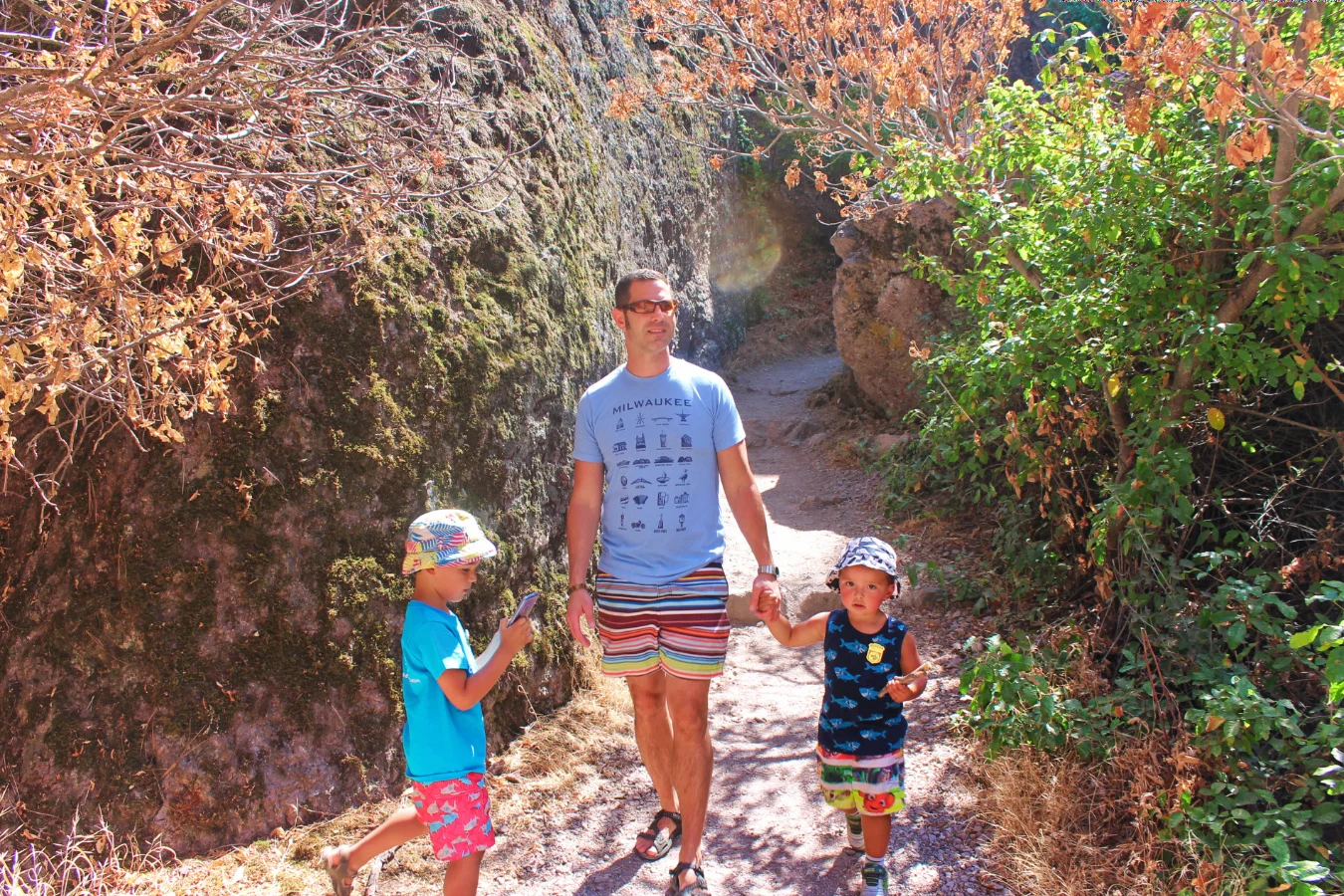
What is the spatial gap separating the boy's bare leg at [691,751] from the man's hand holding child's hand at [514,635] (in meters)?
0.68

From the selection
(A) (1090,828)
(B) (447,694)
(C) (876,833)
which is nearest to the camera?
(B) (447,694)

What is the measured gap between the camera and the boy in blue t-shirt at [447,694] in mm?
2564

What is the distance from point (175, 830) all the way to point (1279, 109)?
4412mm

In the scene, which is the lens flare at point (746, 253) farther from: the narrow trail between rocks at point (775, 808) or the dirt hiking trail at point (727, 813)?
the dirt hiking trail at point (727, 813)

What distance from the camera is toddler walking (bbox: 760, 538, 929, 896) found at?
2.88 m

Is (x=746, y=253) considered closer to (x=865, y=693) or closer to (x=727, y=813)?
(x=727, y=813)

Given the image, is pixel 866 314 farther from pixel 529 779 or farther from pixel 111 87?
pixel 111 87

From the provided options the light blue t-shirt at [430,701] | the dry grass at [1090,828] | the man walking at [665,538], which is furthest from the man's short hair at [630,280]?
the dry grass at [1090,828]

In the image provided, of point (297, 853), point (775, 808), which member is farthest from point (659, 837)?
point (297, 853)

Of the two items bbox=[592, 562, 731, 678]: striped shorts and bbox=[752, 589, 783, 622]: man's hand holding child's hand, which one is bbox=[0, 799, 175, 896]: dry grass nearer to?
bbox=[592, 562, 731, 678]: striped shorts

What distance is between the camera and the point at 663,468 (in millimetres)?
3113

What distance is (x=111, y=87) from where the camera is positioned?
233 cm

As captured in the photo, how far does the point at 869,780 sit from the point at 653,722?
2.50ft

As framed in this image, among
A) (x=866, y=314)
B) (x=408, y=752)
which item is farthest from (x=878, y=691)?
(x=866, y=314)
